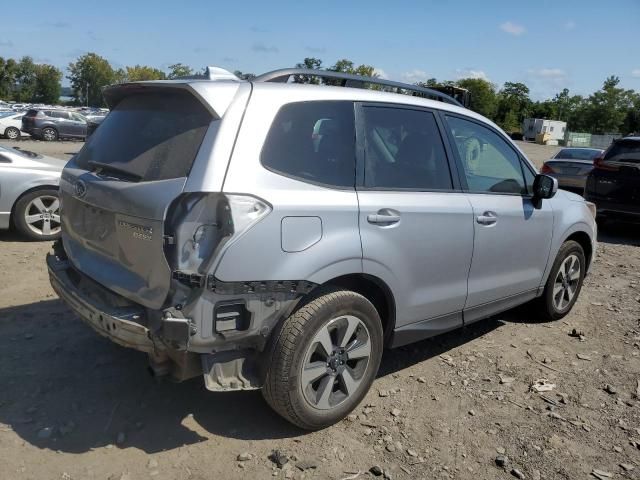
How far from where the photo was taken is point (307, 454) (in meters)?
3.01

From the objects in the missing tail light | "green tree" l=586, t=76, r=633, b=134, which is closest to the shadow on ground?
the missing tail light

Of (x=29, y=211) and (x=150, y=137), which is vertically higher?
(x=150, y=137)

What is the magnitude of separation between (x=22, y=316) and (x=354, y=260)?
3.08 metres

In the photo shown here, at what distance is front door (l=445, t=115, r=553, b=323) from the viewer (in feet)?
12.7

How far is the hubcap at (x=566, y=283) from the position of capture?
5.03 m

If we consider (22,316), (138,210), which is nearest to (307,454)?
(138,210)

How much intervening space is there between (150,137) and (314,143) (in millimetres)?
875

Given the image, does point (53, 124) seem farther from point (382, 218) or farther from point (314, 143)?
point (382, 218)

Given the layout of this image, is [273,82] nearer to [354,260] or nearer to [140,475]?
[354,260]

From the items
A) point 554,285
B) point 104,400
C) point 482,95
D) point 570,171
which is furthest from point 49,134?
point 482,95

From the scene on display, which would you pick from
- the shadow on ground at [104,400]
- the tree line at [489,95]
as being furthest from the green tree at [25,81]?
the shadow on ground at [104,400]

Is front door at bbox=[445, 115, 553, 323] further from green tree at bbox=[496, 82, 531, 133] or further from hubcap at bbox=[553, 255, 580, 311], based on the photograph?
green tree at bbox=[496, 82, 531, 133]

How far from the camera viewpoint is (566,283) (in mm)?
5145

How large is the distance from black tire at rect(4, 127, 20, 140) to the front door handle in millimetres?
28341
